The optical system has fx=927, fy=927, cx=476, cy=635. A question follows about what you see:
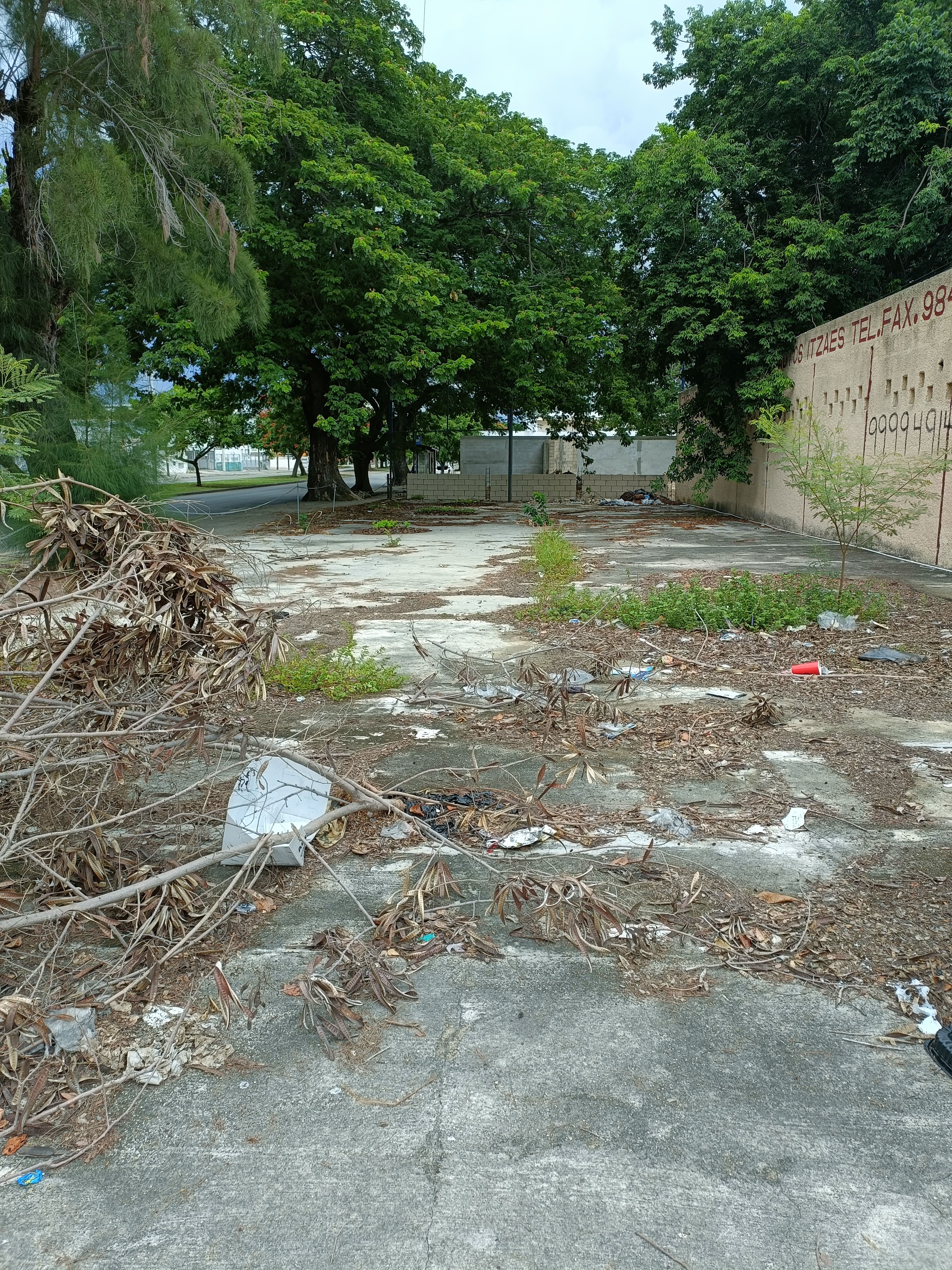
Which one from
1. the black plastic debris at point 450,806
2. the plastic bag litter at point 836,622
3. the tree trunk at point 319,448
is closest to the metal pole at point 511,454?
the tree trunk at point 319,448

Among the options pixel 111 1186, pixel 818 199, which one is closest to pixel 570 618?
pixel 111 1186

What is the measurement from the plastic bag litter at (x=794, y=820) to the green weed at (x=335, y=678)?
99.0 inches

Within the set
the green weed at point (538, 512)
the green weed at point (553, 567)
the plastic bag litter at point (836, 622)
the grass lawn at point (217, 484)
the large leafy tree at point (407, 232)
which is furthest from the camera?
the green weed at point (538, 512)

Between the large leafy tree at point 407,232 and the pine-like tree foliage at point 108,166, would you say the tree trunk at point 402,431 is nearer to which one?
the large leafy tree at point 407,232

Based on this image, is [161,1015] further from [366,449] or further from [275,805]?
[366,449]

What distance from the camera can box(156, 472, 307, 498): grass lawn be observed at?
10.2 meters

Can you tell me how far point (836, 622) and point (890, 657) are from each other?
0.96 metres

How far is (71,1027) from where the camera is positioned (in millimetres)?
2246

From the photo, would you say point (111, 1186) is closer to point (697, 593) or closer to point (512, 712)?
point (512, 712)

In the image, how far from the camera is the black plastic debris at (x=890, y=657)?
19.4ft

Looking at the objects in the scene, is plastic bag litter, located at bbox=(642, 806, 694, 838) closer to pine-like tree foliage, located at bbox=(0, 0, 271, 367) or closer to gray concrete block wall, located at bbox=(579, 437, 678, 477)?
pine-like tree foliage, located at bbox=(0, 0, 271, 367)

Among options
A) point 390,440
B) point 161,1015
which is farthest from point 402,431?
point 161,1015

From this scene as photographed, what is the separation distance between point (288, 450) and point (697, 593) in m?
35.6

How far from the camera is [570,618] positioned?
737 cm
